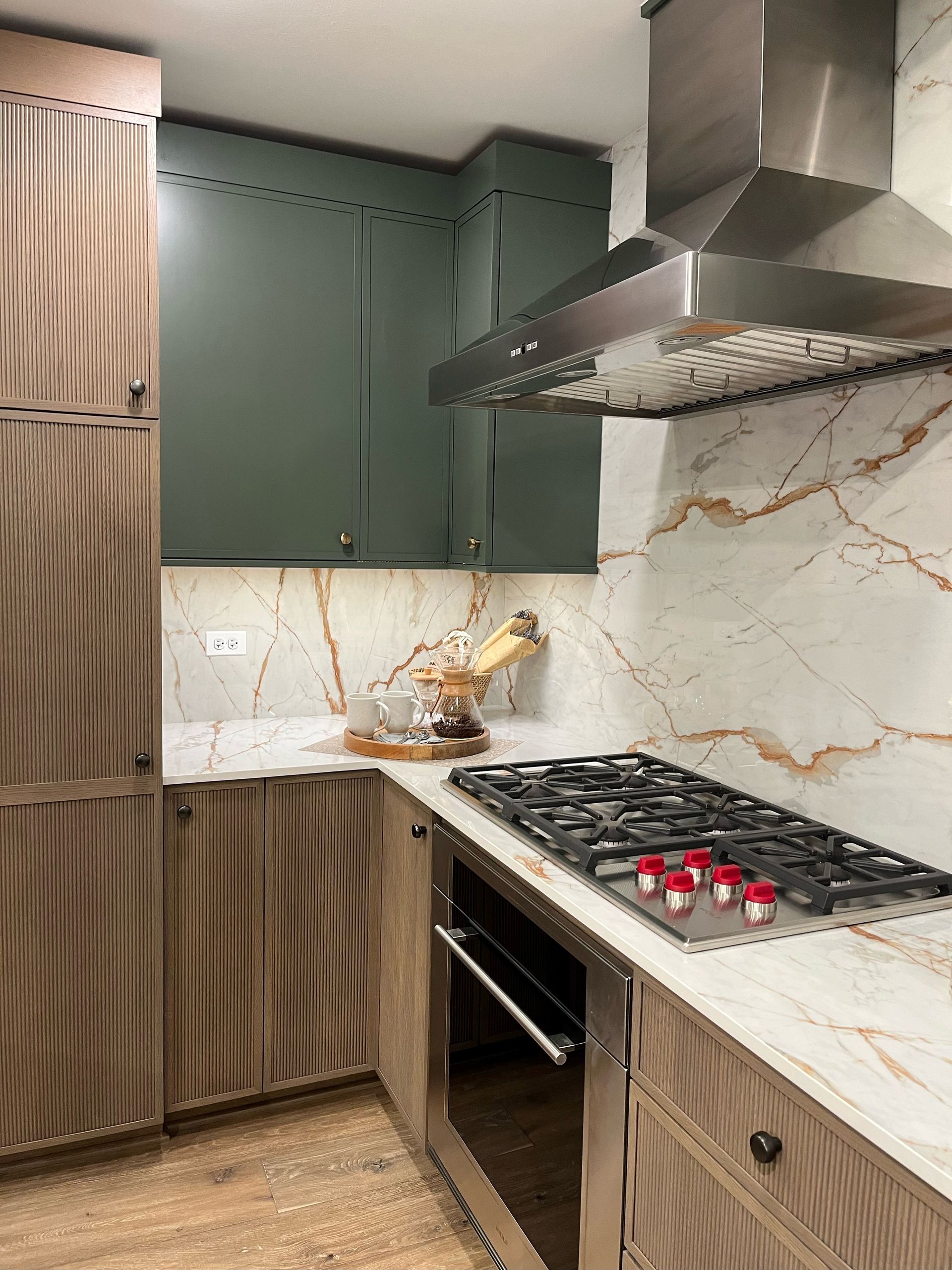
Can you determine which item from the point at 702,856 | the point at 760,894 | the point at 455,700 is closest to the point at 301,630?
the point at 455,700

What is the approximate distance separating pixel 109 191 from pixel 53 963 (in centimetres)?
168

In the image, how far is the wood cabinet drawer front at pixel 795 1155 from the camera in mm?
905

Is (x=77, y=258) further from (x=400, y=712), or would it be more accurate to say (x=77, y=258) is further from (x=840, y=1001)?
(x=840, y=1001)

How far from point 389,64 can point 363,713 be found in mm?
1536

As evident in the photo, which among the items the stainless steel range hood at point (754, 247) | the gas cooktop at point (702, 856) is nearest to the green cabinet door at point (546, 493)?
the stainless steel range hood at point (754, 247)

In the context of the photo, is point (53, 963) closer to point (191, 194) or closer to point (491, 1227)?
point (491, 1227)

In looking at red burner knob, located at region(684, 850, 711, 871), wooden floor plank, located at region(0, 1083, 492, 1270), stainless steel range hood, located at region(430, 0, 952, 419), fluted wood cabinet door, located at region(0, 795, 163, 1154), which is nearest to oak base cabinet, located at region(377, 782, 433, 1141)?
wooden floor plank, located at region(0, 1083, 492, 1270)

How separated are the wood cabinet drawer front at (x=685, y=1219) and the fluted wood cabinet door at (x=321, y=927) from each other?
1146 millimetres

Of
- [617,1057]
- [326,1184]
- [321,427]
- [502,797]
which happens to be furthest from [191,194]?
[326,1184]

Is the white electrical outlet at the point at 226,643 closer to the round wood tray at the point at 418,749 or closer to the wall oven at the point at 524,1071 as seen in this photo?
the round wood tray at the point at 418,749

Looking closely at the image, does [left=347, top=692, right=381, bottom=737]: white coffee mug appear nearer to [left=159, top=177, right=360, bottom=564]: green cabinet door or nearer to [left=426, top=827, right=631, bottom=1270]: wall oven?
[left=159, top=177, right=360, bottom=564]: green cabinet door

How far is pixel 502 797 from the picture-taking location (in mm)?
1885

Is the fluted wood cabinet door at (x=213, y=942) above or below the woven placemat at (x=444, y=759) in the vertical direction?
below

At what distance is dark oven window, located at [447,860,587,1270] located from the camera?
1476 millimetres
